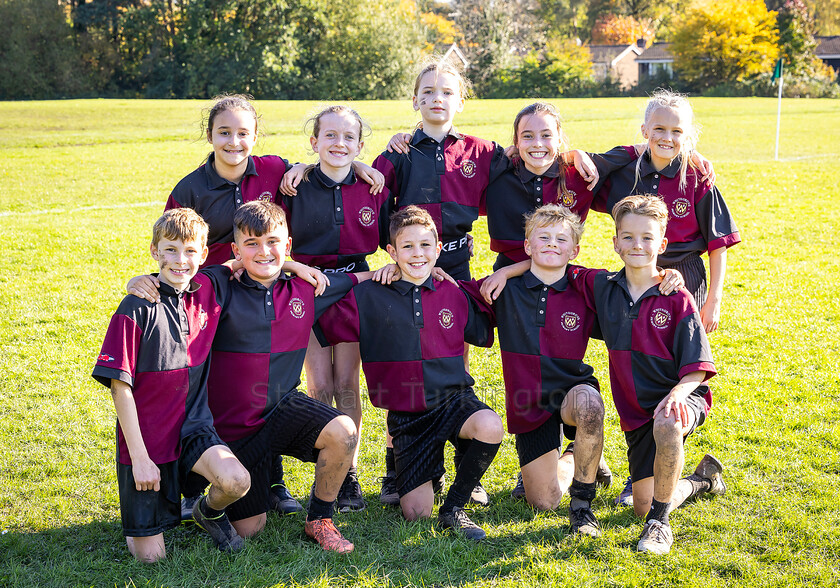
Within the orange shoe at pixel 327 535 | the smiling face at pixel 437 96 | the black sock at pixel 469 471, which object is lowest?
the orange shoe at pixel 327 535

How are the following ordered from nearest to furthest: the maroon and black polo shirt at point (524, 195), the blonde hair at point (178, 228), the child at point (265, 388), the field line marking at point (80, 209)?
the blonde hair at point (178, 228) < the child at point (265, 388) < the maroon and black polo shirt at point (524, 195) < the field line marking at point (80, 209)

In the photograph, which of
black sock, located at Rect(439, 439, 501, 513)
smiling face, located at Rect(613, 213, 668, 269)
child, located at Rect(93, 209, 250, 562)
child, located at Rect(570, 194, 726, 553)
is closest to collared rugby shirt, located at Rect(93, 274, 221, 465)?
child, located at Rect(93, 209, 250, 562)

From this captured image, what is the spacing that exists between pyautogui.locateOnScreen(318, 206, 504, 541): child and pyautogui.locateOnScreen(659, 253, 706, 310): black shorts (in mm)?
1171

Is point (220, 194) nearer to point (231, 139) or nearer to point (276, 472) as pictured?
point (231, 139)

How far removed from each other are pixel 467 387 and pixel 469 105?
27.7 metres

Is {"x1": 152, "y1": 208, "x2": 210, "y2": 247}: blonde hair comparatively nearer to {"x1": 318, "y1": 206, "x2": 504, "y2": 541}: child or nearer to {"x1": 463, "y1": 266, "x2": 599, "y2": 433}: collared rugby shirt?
{"x1": 318, "y1": 206, "x2": 504, "y2": 541}: child

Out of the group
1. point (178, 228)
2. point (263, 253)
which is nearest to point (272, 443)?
point (263, 253)

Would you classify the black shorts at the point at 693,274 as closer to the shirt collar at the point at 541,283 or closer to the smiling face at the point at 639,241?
the smiling face at the point at 639,241

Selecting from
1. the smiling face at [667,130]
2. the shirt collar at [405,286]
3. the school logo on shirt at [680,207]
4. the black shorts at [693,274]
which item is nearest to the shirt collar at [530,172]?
→ the smiling face at [667,130]

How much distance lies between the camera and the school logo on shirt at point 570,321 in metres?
3.44

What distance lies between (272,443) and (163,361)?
581 mm

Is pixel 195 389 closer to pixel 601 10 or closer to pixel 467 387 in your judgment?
pixel 467 387

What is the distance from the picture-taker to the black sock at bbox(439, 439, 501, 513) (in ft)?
10.6

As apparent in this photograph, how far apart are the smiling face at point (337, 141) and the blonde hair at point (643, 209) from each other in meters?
1.31
